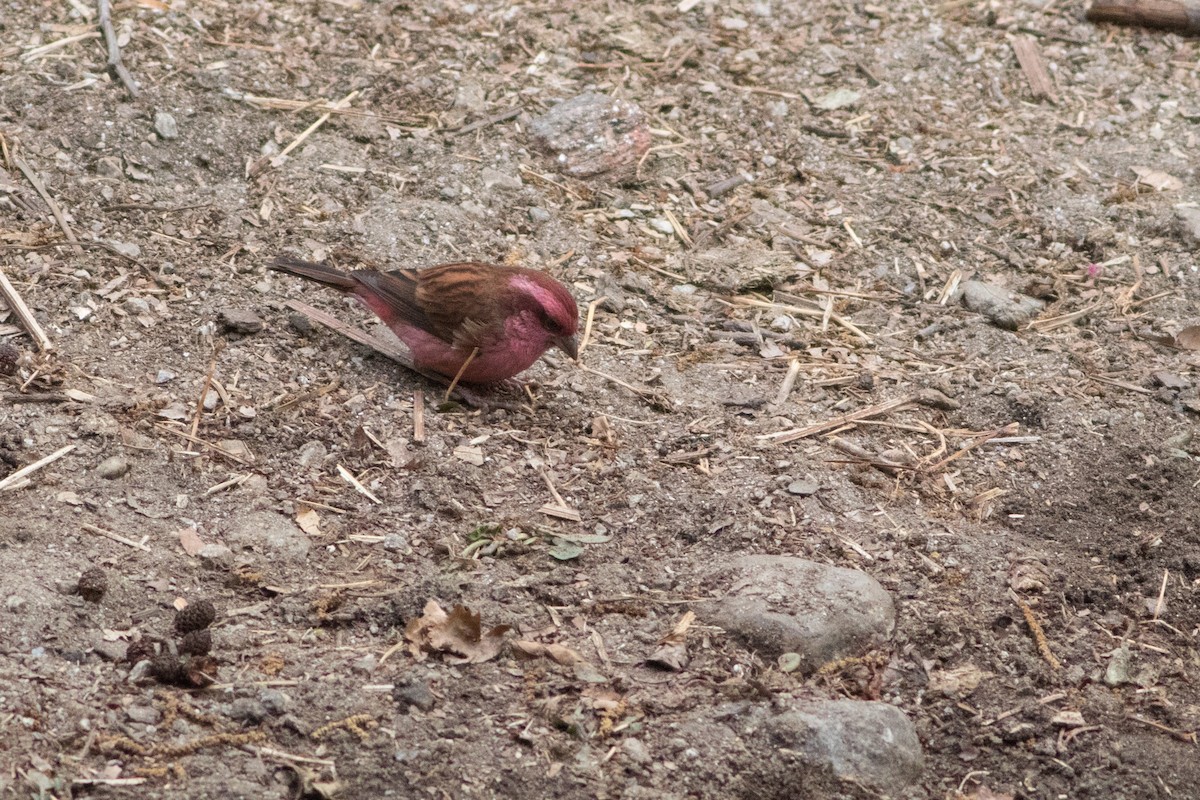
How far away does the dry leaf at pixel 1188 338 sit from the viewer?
5.90 meters

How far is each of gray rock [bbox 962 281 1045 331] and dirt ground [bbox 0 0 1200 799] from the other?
0.08 m

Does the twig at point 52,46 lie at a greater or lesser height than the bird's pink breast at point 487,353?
greater

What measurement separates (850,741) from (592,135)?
4.15m

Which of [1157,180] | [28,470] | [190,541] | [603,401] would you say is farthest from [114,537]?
[1157,180]

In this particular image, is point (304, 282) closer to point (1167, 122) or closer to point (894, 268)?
point (894, 268)

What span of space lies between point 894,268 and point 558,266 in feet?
5.72

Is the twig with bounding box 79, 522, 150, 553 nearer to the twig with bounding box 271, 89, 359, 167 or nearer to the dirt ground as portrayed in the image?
the dirt ground

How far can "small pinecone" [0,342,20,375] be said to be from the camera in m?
4.76

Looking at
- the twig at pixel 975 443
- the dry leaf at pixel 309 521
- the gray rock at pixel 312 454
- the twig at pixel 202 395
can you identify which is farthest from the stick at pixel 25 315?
the twig at pixel 975 443

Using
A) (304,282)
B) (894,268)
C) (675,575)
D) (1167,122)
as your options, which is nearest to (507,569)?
(675,575)

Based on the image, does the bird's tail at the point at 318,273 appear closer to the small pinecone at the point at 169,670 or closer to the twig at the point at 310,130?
the twig at the point at 310,130

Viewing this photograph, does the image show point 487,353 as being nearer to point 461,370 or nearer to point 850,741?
point 461,370

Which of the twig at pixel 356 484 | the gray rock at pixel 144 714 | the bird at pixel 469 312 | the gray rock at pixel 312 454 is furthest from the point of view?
the bird at pixel 469 312

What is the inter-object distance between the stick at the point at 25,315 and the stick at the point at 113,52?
5.31 ft
